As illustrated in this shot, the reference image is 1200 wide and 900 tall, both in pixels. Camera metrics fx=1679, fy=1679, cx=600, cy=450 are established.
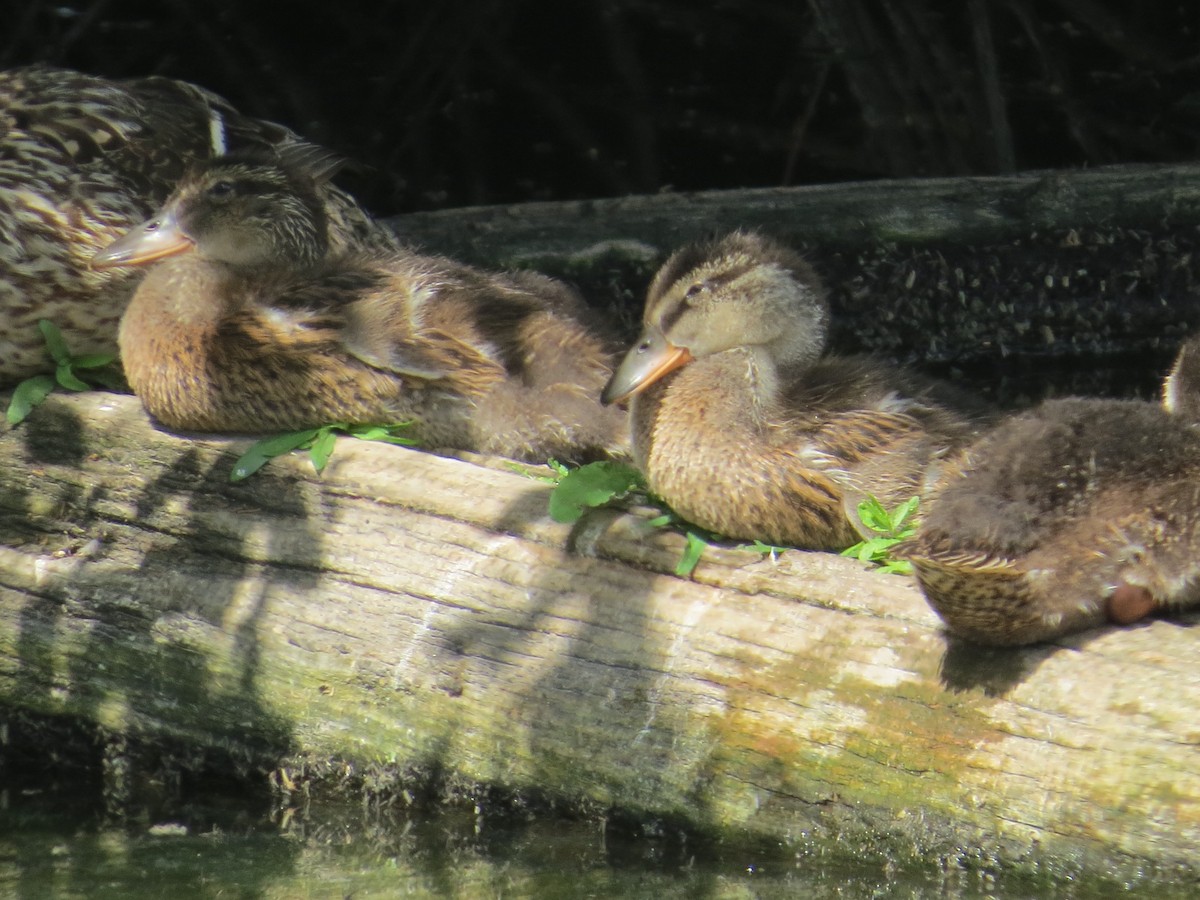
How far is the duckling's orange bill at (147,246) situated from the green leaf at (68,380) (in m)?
0.33

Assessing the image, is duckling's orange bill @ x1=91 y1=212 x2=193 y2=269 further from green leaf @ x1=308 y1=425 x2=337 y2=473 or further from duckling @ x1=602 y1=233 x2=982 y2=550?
duckling @ x1=602 y1=233 x2=982 y2=550

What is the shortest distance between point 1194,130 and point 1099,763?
255 inches

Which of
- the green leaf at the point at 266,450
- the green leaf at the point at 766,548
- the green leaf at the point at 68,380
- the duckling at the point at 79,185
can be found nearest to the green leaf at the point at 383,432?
the green leaf at the point at 266,450

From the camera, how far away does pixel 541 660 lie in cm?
402

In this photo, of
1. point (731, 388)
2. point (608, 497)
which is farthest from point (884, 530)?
point (608, 497)

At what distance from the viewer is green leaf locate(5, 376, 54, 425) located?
4871 mm

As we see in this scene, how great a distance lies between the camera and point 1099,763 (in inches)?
132

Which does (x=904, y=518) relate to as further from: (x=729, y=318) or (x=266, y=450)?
(x=266, y=450)

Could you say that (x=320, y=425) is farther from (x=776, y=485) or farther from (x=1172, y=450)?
A: (x=1172, y=450)

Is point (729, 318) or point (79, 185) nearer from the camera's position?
point (729, 318)

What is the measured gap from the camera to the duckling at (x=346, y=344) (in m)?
4.75

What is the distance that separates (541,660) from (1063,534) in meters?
1.26

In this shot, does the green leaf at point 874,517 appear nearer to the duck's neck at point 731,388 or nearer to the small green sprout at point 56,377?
the duck's neck at point 731,388

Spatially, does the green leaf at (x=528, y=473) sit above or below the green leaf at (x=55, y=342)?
below
